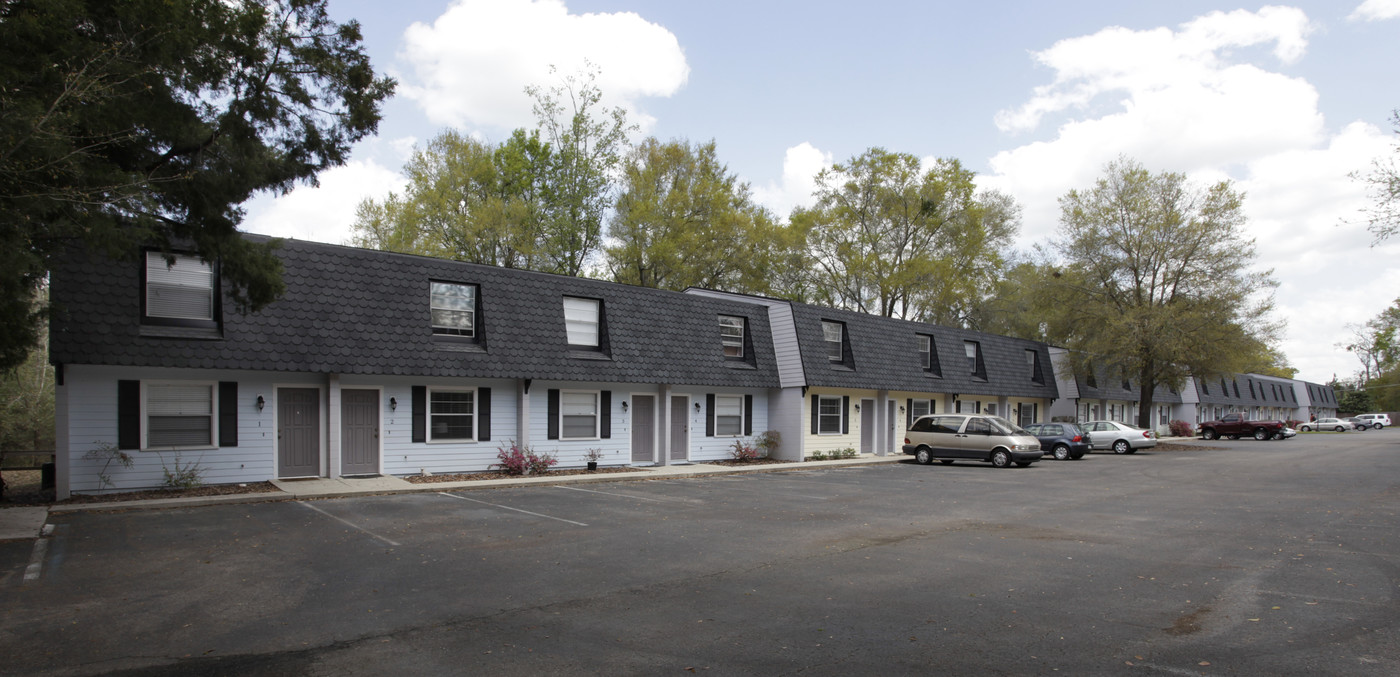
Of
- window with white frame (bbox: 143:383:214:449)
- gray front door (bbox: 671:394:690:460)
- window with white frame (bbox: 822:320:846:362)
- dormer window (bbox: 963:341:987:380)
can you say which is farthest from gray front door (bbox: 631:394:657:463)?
dormer window (bbox: 963:341:987:380)

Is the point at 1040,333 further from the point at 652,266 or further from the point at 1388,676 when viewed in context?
the point at 1388,676

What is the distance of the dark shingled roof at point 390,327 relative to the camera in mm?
14438

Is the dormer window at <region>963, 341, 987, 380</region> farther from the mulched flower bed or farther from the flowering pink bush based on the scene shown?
the flowering pink bush

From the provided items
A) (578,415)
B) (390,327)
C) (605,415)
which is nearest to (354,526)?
(390,327)

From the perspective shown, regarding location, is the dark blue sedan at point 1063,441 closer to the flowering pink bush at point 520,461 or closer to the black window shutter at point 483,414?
the flowering pink bush at point 520,461

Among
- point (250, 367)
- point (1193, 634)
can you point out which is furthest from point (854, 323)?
point (1193, 634)

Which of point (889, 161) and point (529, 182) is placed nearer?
point (529, 182)

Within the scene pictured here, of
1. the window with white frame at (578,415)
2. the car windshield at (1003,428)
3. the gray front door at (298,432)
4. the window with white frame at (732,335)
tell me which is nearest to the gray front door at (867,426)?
the car windshield at (1003,428)

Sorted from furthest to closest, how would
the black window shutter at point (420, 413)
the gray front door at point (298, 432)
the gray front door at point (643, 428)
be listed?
1. the gray front door at point (643, 428)
2. the black window shutter at point (420, 413)
3. the gray front door at point (298, 432)

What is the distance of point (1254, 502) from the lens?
15.2 meters

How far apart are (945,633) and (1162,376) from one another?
38.4m

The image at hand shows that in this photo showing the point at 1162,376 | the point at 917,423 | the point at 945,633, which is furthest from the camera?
the point at 1162,376

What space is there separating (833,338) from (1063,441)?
31.6 feet

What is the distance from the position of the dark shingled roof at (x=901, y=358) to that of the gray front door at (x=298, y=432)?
1432cm
